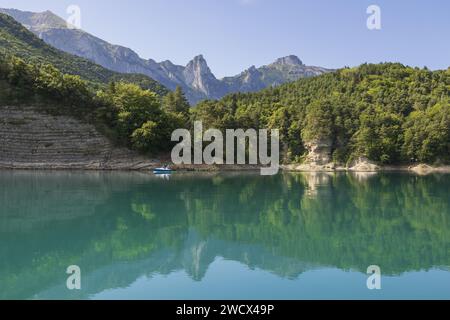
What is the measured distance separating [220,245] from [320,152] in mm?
54931

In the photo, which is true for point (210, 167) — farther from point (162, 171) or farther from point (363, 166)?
point (363, 166)

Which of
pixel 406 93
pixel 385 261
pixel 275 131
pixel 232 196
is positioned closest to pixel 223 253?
pixel 385 261

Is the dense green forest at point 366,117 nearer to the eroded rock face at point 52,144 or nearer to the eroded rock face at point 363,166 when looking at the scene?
the eroded rock face at point 363,166

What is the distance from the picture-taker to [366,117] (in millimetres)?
71125

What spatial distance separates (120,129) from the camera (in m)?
60.5

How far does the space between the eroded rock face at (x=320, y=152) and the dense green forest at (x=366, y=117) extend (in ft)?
2.67

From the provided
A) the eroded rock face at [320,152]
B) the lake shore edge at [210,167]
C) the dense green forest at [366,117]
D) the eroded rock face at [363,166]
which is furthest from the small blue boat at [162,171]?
the eroded rock face at [363,166]

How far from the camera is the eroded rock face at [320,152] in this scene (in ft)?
230

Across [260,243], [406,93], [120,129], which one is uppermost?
[406,93]

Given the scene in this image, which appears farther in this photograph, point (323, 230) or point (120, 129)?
point (120, 129)

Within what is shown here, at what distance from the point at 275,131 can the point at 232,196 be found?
4007cm

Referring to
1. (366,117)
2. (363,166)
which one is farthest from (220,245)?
(366,117)
